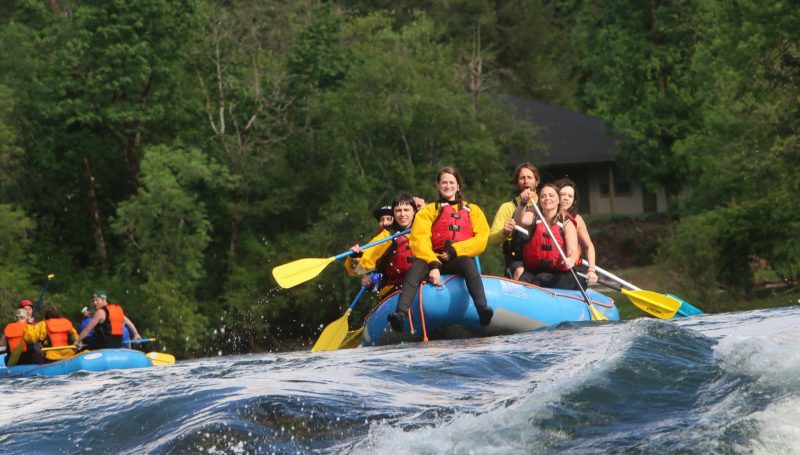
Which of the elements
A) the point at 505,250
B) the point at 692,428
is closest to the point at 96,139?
the point at 505,250

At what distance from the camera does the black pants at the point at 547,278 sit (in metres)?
12.4

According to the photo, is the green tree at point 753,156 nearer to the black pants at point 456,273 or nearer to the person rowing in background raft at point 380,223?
the person rowing in background raft at point 380,223

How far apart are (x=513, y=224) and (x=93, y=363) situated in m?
5.25

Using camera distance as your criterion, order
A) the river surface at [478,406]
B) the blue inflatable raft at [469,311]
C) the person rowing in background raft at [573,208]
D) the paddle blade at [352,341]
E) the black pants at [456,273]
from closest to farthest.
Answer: the river surface at [478,406], the black pants at [456,273], the blue inflatable raft at [469,311], the person rowing in background raft at [573,208], the paddle blade at [352,341]

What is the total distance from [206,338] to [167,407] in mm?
18842

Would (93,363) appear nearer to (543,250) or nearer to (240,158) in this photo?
(543,250)

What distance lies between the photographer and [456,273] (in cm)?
1164

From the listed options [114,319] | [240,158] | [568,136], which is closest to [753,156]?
[114,319]

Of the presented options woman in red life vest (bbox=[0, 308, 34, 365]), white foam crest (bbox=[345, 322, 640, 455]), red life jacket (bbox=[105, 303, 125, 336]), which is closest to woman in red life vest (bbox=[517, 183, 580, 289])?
white foam crest (bbox=[345, 322, 640, 455])

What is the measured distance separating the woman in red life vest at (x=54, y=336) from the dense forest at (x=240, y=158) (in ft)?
29.5

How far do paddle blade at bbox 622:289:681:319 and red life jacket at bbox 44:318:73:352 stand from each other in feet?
23.0

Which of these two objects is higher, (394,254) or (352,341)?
(394,254)

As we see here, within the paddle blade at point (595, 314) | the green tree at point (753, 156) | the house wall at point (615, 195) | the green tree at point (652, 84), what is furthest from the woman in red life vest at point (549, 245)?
the house wall at point (615, 195)

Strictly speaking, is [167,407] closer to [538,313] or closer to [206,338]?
[538,313]
